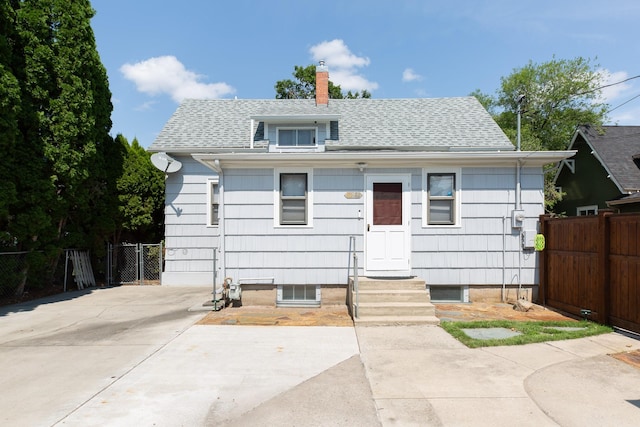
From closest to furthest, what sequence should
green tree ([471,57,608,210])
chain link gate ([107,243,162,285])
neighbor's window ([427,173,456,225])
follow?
neighbor's window ([427,173,456,225]) → chain link gate ([107,243,162,285]) → green tree ([471,57,608,210])

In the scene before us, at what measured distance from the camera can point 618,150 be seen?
14.9 m

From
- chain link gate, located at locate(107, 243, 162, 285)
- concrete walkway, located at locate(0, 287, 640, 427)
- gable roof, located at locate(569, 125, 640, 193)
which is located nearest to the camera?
concrete walkway, located at locate(0, 287, 640, 427)

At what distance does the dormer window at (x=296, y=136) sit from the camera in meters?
11.1

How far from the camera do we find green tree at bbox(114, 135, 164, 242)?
1146 cm

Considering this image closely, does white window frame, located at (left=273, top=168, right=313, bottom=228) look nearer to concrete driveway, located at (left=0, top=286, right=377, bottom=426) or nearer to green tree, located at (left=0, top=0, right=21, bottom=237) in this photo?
concrete driveway, located at (left=0, top=286, right=377, bottom=426)

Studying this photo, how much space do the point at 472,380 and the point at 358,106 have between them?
11002 millimetres

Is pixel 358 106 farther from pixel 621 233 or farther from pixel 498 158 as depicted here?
pixel 621 233

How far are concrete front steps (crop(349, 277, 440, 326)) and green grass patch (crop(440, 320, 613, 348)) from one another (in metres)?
0.44

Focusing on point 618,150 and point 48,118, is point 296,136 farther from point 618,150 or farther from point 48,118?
point 618,150

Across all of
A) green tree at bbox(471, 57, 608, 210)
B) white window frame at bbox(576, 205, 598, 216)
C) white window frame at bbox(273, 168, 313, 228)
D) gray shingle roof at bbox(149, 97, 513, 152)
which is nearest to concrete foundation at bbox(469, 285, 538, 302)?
white window frame at bbox(273, 168, 313, 228)

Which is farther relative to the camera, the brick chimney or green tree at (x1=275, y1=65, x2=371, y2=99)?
green tree at (x1=275, y1=65, x2=371, y2=99)

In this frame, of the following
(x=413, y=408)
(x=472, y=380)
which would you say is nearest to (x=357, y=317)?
(x=472, y=380)

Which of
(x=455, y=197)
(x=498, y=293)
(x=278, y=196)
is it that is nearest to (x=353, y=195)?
(x=278, y=196)

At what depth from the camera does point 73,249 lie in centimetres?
1044
